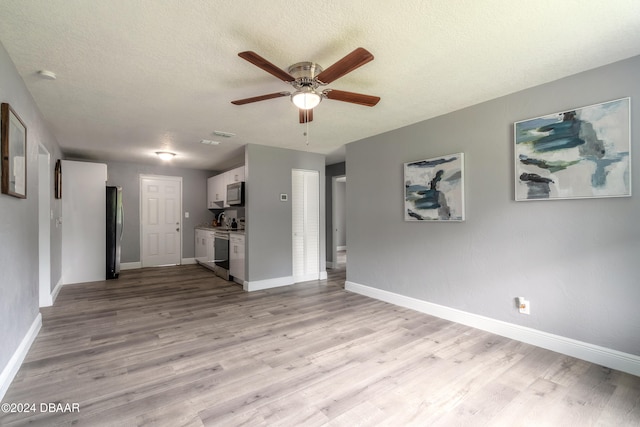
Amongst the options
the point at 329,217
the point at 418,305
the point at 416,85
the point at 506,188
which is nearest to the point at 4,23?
the point at 416,85

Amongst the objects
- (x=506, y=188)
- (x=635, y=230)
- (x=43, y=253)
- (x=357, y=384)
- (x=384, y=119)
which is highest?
(x=384, y=119)

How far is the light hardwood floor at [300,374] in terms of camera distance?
178 cm

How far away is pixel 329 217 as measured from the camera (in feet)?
22.7

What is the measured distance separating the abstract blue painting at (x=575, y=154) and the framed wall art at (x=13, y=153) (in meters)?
4.11

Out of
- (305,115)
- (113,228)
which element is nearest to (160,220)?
(113,228)

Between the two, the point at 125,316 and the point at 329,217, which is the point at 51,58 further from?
the point at 329,217

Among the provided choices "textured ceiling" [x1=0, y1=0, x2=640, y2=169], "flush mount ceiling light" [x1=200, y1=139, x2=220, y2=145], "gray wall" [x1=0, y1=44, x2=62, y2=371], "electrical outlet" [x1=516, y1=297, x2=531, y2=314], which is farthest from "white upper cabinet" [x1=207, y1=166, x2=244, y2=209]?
"electrical outlet" [x1=516, y1=297, x2=531, y2=314]

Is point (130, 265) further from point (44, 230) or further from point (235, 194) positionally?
point (235, 194)

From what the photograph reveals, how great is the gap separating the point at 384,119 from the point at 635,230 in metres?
2.48

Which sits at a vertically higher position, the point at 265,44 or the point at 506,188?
the point at 265,44

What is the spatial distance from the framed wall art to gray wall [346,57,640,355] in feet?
12.4

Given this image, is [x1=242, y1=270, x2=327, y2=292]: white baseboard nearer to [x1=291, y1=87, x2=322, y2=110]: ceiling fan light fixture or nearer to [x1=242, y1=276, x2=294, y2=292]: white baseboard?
[x1=242, y1=276, x2=294, y2=292]: white baseboard

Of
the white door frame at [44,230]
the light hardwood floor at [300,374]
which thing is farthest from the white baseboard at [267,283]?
the white door frame at [44,230]

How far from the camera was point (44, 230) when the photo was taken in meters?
3.94
